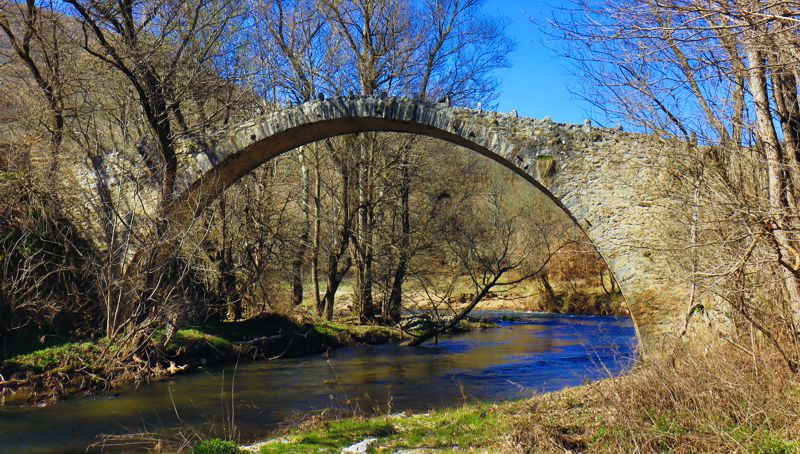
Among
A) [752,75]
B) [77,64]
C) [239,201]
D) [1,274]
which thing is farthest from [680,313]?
[77,64]

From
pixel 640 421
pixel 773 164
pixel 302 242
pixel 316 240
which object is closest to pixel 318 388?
pixel 640 421

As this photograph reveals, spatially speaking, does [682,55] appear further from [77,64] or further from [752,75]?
[77,64]

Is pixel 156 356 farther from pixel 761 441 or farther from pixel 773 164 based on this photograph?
pixel 773 164

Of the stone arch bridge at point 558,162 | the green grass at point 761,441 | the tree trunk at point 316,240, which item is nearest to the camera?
the green grass at point 761,441

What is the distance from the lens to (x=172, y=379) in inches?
378

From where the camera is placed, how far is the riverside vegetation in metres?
5.12

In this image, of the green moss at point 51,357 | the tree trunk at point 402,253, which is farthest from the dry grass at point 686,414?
the tree trunk at point 402,253

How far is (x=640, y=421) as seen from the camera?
4.78 m

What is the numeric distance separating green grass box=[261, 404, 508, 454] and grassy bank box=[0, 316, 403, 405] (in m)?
4.15

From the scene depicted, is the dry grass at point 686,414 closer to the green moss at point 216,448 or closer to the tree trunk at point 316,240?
the green moss at point 216,448

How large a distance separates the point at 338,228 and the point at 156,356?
621cm

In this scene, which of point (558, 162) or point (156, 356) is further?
point (156, 356)

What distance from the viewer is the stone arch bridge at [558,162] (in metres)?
8.28

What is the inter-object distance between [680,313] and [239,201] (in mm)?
7930
